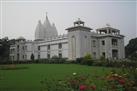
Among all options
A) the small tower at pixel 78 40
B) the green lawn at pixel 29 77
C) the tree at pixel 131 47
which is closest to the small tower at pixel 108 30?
the small tower at pixel 78 40

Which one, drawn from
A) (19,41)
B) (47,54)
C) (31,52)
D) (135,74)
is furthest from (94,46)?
(135,74)

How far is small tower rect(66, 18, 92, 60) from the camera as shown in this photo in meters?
40.9

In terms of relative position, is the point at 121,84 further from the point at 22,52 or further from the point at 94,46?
the point at 22,52

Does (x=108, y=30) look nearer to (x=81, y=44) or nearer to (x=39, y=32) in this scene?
(x=81, y=44)

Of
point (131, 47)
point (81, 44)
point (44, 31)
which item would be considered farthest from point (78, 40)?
point (131, 47)

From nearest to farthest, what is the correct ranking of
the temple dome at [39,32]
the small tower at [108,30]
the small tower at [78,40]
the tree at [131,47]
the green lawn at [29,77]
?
1. the green lawn at [29,77]
2. the small tower at [78,40]
3. the small tower at [108,30]
4. the temple dome at [39,32]
5. the tree at [131,47]

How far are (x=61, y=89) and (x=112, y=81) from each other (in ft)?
5.20

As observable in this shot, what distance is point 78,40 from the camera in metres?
41.0

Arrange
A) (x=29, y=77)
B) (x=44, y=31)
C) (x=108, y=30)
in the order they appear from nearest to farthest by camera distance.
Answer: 1. (x=29, y=77)
2. (x=108, y=30)
3. (x=44, y=31)

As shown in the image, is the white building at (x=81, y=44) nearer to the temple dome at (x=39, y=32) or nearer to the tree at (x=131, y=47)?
the temple dome at (x=39, y=32)

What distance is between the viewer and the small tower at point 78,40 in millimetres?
40906

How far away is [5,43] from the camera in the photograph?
49531mm

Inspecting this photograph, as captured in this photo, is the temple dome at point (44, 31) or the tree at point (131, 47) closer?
the temple dome at point (44, 31)

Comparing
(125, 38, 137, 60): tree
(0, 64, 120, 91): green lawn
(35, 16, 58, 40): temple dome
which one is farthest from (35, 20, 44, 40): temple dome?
(0, 64, 120, 91): green lawn
